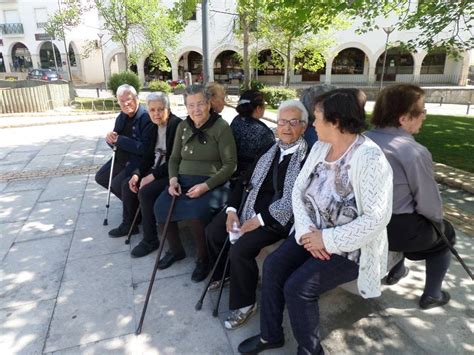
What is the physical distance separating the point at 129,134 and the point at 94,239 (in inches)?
48.6

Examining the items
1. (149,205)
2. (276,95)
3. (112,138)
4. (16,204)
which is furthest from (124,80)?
(149,205)

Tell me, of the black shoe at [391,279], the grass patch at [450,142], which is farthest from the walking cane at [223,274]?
the grass patch at [450,142]

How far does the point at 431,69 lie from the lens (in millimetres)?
31094

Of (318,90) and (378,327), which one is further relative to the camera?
(318,90)

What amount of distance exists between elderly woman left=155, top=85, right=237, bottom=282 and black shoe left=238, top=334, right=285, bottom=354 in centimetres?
88

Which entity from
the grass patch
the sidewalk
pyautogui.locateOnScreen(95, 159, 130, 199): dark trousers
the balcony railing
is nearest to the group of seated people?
the sidewalk

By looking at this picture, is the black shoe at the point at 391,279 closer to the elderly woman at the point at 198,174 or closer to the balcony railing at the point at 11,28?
the elderly woman at the point at 198,174

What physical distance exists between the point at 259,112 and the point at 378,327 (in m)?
2.03

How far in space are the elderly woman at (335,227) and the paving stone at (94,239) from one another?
6.38 feet

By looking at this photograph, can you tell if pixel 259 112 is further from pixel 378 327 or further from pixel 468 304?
pixel 468 304

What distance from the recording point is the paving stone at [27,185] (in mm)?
5367

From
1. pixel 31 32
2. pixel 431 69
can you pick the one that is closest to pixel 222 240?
pixel 431 69

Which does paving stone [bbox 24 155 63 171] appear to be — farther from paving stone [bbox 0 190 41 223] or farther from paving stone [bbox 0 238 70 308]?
paving stone [bbox 0 238 70 308]

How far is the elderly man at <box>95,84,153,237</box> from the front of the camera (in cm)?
390
